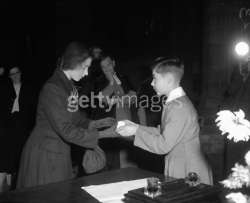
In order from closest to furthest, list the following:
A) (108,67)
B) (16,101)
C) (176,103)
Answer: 1. (176,103)
2. (108,67)
3. (16,101)

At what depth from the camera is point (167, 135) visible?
2.60 metres

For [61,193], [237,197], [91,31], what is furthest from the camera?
[91,31]

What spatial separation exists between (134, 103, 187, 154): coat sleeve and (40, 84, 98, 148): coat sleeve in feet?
1.42

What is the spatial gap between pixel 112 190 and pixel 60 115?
3.14 feet

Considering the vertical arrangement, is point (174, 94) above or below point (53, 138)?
above

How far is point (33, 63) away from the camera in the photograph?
6.11m

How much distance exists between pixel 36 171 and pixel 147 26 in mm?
3512

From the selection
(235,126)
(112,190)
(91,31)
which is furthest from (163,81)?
(91,31)

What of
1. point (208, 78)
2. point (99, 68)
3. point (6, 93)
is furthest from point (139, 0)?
point (6, 93)

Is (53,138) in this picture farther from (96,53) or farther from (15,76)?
(15,76)

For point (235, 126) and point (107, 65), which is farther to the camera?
point (107, 65)

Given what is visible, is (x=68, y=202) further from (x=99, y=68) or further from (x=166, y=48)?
(x=166, y=48)

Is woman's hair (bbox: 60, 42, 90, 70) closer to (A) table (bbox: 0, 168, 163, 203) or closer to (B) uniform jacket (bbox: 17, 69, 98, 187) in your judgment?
(B) uniform jacket (bbox: 17, 69, 98, 187)

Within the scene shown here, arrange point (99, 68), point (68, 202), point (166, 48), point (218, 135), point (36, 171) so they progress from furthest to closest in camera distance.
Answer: point (166, 48), point (218, 135), point (99, 68), point (36, 171), point (68, 202)
